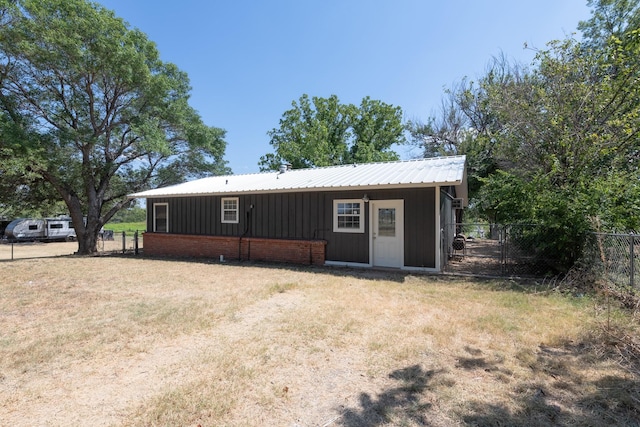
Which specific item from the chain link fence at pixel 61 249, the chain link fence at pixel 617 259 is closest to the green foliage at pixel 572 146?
the chain link fence at pixel 617 259

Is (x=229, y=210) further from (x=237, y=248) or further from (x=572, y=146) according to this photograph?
(x=572, y=146)

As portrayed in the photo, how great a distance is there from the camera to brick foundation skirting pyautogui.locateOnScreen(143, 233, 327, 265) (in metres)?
10.6

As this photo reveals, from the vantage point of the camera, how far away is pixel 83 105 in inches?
595

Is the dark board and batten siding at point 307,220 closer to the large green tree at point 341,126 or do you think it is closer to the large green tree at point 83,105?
the large green tree at point 83,105

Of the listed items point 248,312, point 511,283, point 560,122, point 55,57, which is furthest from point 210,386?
point 55,57

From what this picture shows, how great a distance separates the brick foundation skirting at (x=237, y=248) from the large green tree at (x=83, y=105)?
4.45 metres

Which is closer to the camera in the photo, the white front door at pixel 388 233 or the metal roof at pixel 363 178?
the metal roof at pixel 363 178

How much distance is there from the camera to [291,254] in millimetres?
10984

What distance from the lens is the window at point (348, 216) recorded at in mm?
9969

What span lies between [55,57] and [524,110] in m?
17.9

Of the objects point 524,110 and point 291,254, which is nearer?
point 524,110

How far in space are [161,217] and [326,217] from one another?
862cm

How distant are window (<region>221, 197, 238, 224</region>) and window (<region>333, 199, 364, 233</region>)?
14.4 feet

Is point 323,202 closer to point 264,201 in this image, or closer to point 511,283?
point 264,201
